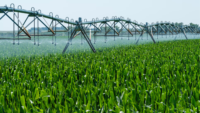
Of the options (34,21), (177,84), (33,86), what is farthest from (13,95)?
(34,21)

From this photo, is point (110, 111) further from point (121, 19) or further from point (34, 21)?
point (121, 19)

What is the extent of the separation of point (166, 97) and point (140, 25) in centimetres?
1755

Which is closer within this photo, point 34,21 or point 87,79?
point 87,79

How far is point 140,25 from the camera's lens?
64.3 ft

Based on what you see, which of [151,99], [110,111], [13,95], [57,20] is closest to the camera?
[110,111]

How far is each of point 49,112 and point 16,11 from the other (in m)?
7.36

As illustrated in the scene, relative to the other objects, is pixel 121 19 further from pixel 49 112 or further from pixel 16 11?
pixel 49 112

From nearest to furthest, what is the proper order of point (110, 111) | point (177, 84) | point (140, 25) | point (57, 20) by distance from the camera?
point (110, 111) → point (177, 84) → point (57, 20) → point (140, 25)

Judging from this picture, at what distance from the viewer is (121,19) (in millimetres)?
15039

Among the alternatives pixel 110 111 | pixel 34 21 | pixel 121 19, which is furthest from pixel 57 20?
pixel 110 111

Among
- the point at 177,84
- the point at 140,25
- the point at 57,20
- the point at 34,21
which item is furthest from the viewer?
the point at 140,25

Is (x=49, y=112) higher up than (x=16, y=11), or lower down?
lower down

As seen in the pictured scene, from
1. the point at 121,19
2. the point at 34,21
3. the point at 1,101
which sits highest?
the point at 121,19

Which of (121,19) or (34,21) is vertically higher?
(121,19)
